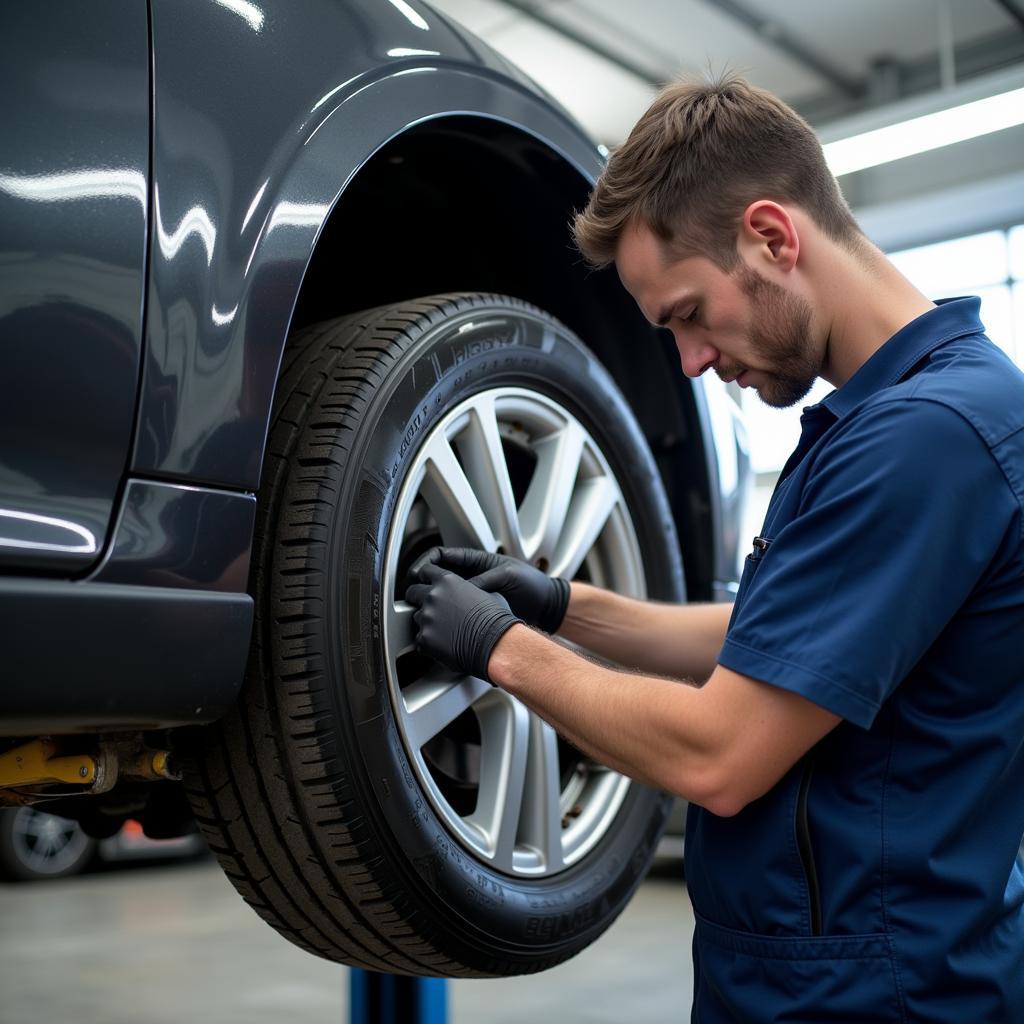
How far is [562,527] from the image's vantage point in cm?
137

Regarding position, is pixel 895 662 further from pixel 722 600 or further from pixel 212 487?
pixel 722 600

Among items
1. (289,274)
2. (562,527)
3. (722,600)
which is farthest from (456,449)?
(722,600)

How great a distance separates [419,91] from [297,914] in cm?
81

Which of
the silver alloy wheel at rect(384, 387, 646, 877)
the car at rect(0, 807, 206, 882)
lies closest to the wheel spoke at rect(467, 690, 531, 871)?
the silver alloy wheel at rect(384, 387, 646, 877)

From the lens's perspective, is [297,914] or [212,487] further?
[297,914]

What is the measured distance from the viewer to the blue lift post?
1.65m

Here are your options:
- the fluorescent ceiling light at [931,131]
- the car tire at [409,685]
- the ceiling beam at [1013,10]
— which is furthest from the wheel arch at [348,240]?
the ceiling beam at [1013,10]

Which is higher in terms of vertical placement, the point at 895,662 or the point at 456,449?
the point at 456,449

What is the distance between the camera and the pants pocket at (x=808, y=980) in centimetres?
89

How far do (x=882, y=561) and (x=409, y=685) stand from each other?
0.51 metres

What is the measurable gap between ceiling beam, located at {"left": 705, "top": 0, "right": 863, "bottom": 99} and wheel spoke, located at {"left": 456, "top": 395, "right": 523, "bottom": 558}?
604 cm

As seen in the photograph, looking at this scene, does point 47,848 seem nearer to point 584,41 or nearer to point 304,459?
point 584,41

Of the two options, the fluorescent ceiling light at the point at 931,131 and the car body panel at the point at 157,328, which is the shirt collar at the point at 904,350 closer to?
the car body panel at the point at 157,328

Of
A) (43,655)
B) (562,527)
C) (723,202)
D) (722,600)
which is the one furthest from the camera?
(722,600)
